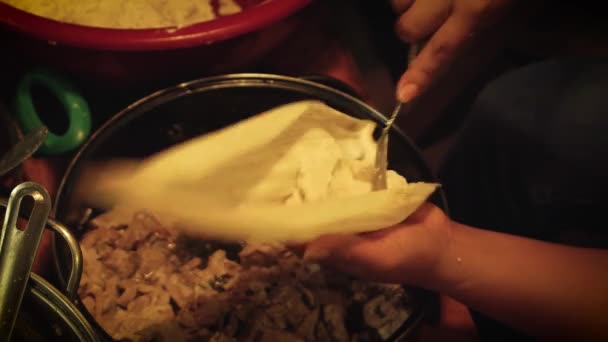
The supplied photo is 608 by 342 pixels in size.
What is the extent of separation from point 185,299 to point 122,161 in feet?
0.62

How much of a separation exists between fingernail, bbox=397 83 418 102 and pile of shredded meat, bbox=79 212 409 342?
0.23 m

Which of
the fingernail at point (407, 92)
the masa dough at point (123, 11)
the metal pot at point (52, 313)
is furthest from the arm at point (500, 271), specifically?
the masa dough at point (123, 11)

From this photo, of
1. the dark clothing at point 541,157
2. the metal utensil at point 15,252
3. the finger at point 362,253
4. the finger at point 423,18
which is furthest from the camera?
the dark clothing at point 541,157

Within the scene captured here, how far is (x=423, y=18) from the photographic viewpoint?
59cm

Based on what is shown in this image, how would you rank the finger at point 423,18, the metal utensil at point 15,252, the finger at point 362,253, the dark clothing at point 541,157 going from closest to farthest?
the metal utensil at point 15,252
the finger at point 362,253
the finger at point 423,18
the dark clothing at point 541,157

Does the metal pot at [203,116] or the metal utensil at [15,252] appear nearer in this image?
the metal utensil at [15,252]

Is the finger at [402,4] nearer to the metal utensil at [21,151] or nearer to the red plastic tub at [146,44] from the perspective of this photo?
the red plastic tub at [146,44]

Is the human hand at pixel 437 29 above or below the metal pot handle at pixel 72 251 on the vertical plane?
above

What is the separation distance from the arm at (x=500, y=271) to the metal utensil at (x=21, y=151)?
0.33 m

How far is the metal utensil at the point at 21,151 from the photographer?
1.67 ft

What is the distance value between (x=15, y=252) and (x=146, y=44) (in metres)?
0.28

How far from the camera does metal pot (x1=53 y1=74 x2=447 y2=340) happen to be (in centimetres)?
57

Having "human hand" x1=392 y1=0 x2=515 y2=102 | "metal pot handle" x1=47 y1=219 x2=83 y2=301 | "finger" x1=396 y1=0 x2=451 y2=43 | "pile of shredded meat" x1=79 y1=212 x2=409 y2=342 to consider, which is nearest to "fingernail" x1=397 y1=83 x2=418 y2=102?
"human hand" x1=392 y1=0 x2=515 y2=102

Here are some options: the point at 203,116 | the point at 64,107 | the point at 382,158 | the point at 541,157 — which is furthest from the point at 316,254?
the point at 541,157
